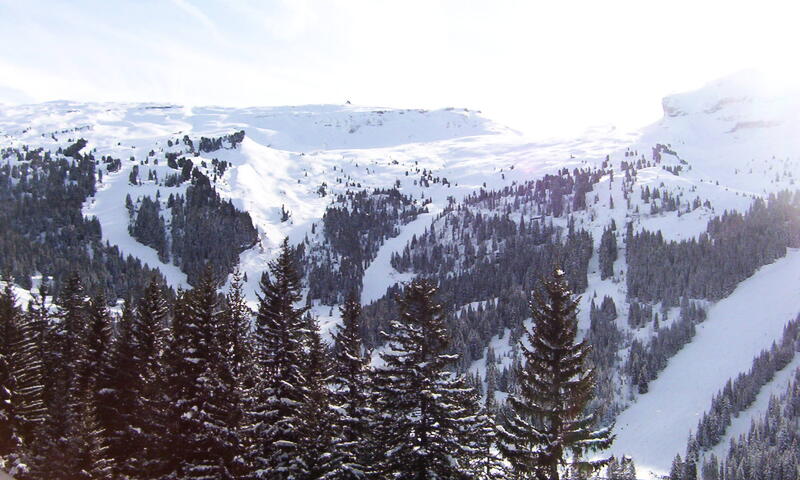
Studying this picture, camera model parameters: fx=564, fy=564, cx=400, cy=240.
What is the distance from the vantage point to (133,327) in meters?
42.9

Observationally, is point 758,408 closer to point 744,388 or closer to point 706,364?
point 744,388

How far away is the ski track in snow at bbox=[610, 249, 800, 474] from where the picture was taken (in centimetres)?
13688

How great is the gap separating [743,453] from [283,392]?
12198cm

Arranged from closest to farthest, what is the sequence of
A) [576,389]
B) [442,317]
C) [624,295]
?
[576,389] → [442,317] → [624,295]

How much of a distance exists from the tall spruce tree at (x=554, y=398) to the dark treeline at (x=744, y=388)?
127617mm

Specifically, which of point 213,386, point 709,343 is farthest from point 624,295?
point 213,386

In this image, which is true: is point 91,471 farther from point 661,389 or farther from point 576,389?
point 661,389

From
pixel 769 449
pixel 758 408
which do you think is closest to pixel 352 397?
pixel 769 449

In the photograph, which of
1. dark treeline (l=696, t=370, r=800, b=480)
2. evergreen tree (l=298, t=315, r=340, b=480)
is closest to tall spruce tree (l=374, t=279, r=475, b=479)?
evergreen tree (l=298, t=315, r=340, b=480)

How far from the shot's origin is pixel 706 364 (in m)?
162

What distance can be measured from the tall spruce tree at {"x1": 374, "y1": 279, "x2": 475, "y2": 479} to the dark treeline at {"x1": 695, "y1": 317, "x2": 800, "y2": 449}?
129 meters

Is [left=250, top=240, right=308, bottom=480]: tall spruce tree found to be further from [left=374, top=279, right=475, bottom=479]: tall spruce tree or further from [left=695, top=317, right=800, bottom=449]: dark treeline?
[left=695, top=317, right=800, bottom=449]: dark treeline

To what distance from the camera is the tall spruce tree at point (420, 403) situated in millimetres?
25141

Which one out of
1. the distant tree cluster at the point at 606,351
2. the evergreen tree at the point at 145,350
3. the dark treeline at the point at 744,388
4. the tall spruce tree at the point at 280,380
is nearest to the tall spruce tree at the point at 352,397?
the tall spruce tree at the point at 280,380
